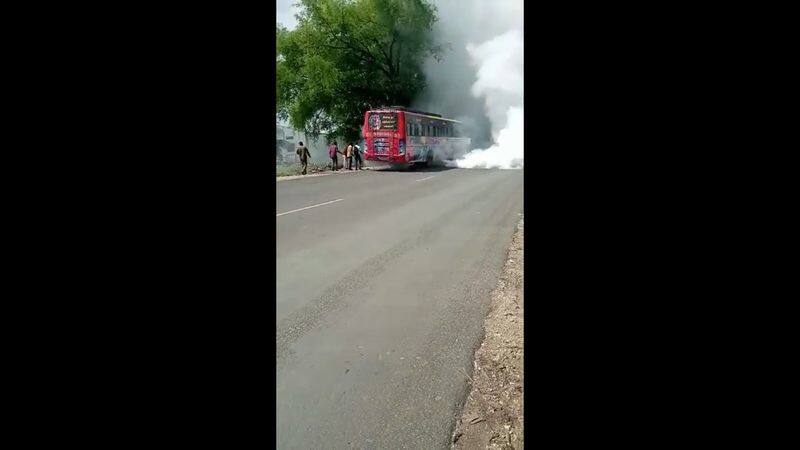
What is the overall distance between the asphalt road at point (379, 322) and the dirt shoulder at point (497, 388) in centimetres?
8

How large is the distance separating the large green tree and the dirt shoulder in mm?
31006

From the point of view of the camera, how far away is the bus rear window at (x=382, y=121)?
1046 inches

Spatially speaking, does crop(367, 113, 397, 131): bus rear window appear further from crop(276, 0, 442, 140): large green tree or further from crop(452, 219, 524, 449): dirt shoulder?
crop(452, 219, 524, 449): dirt shoulder

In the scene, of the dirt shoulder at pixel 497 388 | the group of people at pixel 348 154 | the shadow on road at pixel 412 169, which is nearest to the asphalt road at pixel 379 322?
the dirt shoulder at pixel 497 388

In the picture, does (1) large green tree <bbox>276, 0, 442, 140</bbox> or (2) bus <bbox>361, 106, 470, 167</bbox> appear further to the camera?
(1) large green tree <bbox>276, 0, 442, 140</bbox>

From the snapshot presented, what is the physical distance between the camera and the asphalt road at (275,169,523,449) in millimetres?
3184

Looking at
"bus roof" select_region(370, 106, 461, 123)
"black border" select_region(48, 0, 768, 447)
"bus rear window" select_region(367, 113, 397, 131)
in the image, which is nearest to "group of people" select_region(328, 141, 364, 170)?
"bus rear window" select_region(367, 113, 397, 131)

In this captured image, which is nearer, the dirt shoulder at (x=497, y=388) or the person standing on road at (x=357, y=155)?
the dirt shoulder at (x=497, y=388)
